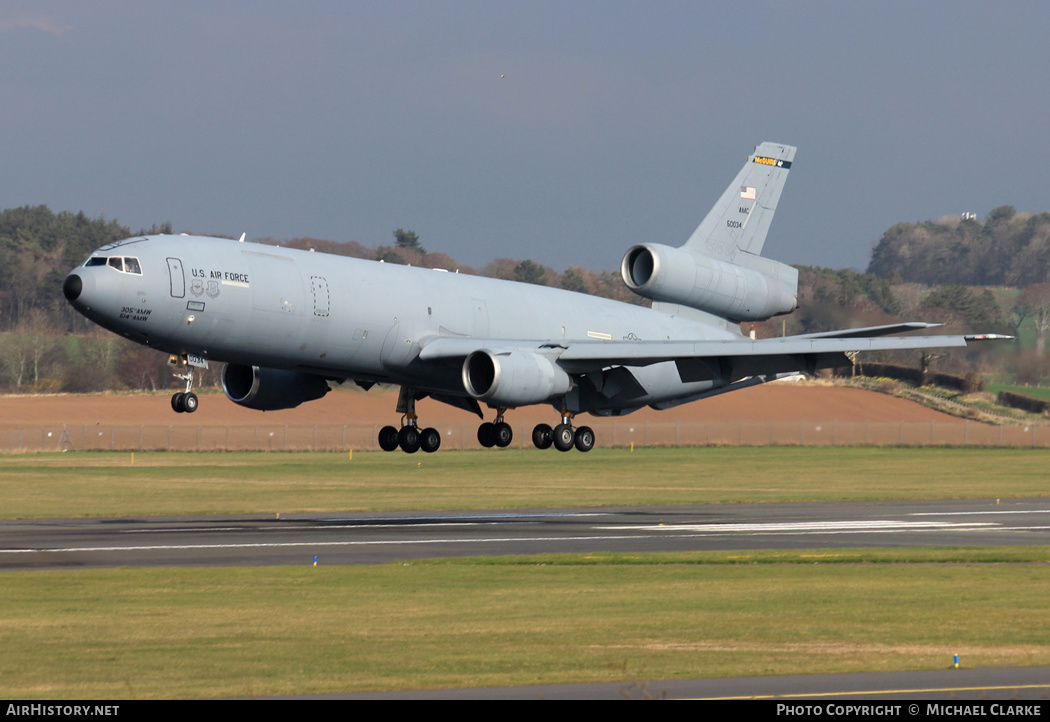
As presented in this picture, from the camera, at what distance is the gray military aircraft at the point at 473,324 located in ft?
118

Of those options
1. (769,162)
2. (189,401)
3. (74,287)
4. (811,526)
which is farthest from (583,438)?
(74,287)

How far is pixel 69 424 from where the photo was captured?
9819cm

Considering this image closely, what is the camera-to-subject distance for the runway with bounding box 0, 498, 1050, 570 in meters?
39.3

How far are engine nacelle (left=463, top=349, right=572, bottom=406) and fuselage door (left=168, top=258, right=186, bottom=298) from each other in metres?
8.97

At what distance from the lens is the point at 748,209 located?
2069 inches

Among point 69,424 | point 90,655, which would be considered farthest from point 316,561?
point 69,424

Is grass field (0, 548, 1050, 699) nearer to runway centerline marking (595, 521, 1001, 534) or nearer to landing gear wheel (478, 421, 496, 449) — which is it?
landing gear wheel (478, 421, 496, 449)

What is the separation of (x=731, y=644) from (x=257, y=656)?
8647 millimetres

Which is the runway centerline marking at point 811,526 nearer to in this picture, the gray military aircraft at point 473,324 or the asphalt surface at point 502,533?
the asphalt surface at point 502,533

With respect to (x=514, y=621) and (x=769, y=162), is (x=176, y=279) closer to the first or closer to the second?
(x=514, y=621)

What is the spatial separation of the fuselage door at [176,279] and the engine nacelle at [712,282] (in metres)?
18.6

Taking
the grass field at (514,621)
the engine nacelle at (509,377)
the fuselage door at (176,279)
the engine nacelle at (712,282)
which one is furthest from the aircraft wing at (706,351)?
the fuselage door at (176,279)

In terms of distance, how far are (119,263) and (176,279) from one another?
1546 mm
